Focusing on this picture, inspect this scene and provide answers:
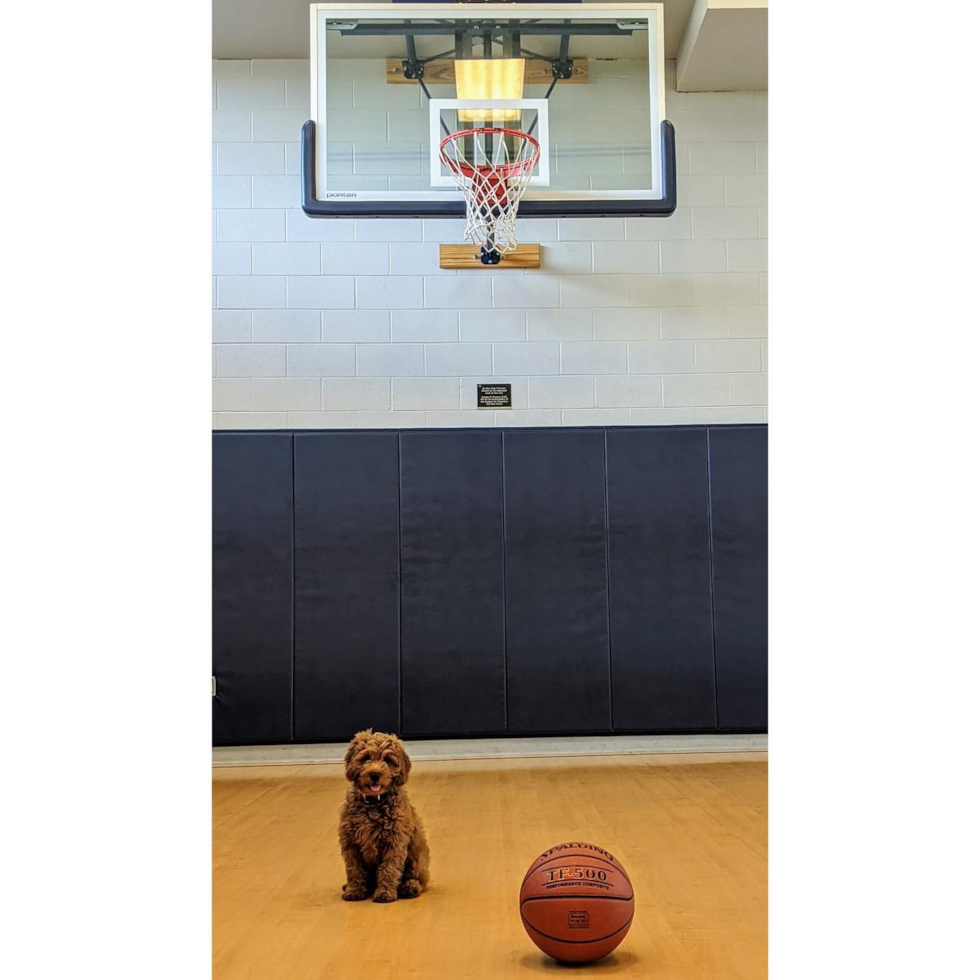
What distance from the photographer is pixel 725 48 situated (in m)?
6.12

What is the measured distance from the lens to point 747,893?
3.37 metres

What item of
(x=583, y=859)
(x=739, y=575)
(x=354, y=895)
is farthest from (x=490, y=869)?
(x=739, y=575)

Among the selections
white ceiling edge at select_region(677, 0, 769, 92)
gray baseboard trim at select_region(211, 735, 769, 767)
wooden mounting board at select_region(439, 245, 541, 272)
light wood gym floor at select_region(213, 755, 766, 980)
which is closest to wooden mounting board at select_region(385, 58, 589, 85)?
white ceiling edge at select_region(677, 0, 769, 92)

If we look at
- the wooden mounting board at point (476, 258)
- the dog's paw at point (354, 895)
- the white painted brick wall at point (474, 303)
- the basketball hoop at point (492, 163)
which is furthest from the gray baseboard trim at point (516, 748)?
the basketball hoop at point (492, 163)

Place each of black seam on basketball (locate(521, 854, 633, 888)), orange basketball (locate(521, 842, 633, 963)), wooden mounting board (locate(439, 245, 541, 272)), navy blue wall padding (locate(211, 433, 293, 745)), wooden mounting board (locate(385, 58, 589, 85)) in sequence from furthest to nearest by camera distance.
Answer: wooden mounting board (locate(439, 245, 541, 272))
navy blue wall padding (locate(211, 433, 293, 745))
wooden mounting board (locate(385, 58, 589, 85))
black seam on basketball (locate(521, 854, 633, 888))
orange basketball (locate(521, 842, 633, 963))

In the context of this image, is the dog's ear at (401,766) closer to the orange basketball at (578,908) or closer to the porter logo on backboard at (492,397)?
the orange basketball at (578,908)

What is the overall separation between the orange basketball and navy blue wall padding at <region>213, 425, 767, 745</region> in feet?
11.7

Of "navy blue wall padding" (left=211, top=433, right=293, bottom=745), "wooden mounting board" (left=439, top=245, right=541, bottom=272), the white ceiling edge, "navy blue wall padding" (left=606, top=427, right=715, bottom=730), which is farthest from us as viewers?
"wooden mounting board" (left=439, top=245, right=541, bottom=272)

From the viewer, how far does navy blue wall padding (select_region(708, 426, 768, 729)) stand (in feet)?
21.3

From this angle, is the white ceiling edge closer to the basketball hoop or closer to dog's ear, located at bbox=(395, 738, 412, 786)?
the basketball hoop
